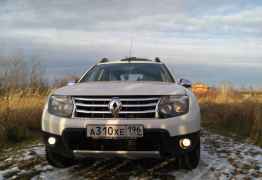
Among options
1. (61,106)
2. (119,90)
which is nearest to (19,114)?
(61,106)

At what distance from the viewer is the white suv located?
328 cm

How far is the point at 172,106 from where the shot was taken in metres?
3.44

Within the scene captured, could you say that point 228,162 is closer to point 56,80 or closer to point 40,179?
point 40,179

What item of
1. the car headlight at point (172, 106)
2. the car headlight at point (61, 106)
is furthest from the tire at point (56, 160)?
the car headlight at point (172, 106)

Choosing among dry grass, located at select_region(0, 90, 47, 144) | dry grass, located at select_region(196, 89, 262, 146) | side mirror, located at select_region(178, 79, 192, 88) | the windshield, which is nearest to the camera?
side mirror, located at select_region(178, 79, 192, 88)

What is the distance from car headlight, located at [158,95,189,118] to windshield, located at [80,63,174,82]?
53.0 inches

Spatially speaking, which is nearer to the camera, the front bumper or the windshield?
the front bumper

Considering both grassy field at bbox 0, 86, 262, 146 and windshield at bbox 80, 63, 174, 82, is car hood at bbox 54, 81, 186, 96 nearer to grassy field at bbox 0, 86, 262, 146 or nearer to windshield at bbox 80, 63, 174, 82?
windshield at bbox 80, 63, 174, 82

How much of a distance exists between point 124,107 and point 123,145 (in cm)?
39

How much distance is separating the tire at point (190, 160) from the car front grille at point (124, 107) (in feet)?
2.49

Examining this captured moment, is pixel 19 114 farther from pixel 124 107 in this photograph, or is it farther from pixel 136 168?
pixel 124 107

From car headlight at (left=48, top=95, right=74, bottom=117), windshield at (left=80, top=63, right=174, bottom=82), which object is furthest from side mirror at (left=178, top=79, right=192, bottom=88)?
car headlight at (left=48, top=95, right=74, bottom=117)

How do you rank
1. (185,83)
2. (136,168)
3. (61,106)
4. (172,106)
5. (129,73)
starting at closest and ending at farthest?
(172,106), (61,106), (136,168), (185,83), (129,73)

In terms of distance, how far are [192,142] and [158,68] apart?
1899mm
